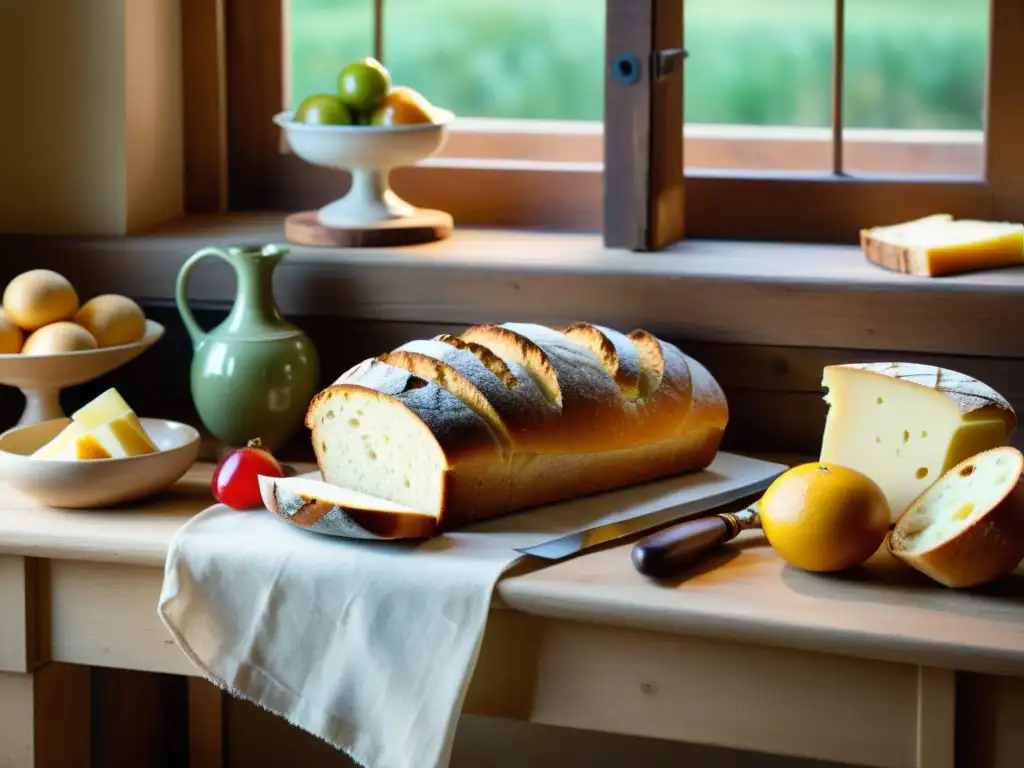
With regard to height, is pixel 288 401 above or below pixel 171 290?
below

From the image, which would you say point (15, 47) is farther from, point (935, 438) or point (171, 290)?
point (935, 438)

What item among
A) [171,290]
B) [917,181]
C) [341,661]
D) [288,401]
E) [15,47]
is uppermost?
[15,47]

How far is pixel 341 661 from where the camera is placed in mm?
1239

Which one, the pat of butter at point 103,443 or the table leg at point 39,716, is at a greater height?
the pat of butter at point 103,443

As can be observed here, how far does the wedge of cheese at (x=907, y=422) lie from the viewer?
1312 mm

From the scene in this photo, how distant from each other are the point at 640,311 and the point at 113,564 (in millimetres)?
644

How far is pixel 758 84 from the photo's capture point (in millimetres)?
1908

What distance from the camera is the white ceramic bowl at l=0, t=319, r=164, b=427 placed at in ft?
4.92

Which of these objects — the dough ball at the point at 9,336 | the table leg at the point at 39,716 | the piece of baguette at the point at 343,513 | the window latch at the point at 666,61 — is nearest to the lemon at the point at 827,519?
the piece of baguette at the point at 343,513

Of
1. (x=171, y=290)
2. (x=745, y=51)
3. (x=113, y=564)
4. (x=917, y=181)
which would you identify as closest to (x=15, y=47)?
(x=171, y=290)

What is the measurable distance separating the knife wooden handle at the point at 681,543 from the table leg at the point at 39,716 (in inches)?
23.8

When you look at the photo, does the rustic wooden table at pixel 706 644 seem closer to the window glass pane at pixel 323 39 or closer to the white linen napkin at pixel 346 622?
the white linen napkin at pixel 346 622

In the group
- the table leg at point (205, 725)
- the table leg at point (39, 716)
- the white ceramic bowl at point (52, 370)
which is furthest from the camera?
Result: the table leg at point (205, 725)

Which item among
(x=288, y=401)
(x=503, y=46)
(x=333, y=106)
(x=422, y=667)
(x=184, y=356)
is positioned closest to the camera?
(x=422, y=667)
